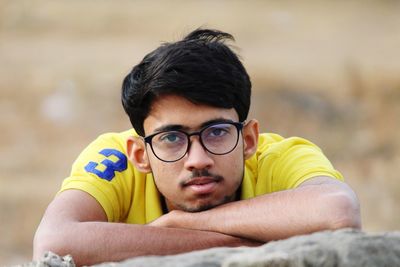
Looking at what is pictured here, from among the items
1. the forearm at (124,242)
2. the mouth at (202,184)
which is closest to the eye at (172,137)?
the mouth at (202,184)

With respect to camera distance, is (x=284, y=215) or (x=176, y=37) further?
(x=176, y=37)

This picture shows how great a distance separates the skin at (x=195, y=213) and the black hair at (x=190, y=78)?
0.10ft

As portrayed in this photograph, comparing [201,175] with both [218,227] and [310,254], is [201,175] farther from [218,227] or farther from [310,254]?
[310,254]

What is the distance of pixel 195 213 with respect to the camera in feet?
9.27

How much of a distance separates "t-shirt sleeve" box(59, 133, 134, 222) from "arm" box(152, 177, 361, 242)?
28 centimetres

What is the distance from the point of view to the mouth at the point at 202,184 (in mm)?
2812

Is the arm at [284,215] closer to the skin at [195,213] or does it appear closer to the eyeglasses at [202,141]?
the skin at [195,213]

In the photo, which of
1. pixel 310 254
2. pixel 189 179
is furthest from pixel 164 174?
pixel 310 254

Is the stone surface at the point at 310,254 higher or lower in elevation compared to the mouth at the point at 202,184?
lower

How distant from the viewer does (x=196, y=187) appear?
2820mm

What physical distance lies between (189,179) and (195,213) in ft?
0.28

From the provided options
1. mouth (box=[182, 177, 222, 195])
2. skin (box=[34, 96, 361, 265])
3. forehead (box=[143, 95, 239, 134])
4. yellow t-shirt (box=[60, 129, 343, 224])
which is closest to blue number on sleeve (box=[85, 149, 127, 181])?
yellow t-shirt (box=[60, 129, 343, 224])

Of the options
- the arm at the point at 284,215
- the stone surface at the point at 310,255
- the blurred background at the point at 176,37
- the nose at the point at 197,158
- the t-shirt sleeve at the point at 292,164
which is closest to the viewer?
the stone surface at the point at 310,255

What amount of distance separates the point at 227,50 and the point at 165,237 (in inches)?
23.1
